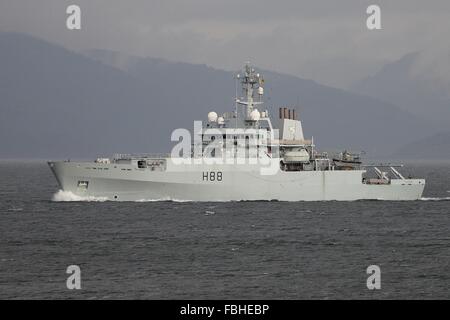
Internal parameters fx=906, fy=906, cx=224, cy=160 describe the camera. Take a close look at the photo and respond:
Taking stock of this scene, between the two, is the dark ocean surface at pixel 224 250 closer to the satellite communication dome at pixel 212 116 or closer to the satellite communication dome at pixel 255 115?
the satellite communication dome at pixel 255 115

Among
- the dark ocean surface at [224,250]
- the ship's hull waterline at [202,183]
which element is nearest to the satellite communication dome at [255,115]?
the ship's hull waterline at [202,183]

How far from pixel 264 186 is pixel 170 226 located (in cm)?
1273

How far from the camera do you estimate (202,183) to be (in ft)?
203

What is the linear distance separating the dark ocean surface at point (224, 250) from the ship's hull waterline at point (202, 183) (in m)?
0.80

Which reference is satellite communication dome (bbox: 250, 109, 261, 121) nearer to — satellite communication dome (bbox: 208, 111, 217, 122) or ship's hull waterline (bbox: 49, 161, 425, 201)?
satellite communication dome (bbox: 208, 111, 217, 122)

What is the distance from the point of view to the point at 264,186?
6347 cm

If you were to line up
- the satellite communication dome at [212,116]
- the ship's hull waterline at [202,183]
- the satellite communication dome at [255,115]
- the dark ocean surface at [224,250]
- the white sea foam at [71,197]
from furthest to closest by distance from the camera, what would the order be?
the satellite communication dome at [212,116], the satellite communication dome at [255,115], the white sea foam at [71,197], the ship's hull waterline at [202,183], the dark ocean surface at [224,250]

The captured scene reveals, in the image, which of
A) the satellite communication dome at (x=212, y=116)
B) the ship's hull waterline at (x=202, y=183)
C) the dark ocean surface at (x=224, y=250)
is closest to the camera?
the dark ocean surface at (x=224, y=250)

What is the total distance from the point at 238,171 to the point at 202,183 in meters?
2.63

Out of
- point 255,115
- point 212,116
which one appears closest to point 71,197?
point 212,116

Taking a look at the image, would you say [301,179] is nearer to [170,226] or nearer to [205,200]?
[205,200]

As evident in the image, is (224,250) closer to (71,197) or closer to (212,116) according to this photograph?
(71,197)

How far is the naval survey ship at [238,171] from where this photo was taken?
2416 inches
